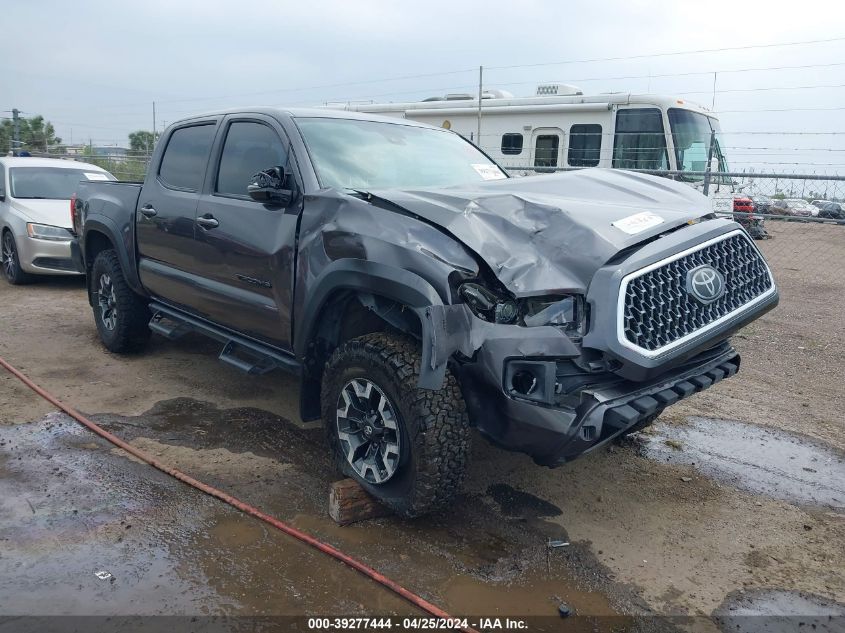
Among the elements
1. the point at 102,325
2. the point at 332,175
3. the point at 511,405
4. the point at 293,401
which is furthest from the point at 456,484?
the point at 102,325

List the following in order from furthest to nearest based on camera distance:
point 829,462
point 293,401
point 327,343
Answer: point 293,401 < point 829,462 < point 327,343

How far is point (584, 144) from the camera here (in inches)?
494

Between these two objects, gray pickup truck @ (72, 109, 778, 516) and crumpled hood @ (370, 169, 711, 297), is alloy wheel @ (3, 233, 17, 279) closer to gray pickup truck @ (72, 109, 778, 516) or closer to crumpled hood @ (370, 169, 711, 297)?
gray pickup truck @ (72, 109, 778, 516)

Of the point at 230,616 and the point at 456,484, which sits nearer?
the point at 230,616

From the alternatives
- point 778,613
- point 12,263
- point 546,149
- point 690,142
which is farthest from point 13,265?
point 690,142

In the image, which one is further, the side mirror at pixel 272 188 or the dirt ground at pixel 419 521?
the side mirror at pixel 272 188

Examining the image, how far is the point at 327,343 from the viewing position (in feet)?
12.4

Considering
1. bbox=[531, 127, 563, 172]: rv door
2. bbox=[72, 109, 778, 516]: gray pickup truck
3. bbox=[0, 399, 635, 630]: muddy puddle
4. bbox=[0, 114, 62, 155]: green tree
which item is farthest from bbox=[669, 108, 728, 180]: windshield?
bbox=[0, 114, 62, 155]: green tree

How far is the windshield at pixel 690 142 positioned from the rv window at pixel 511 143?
9.46 feet

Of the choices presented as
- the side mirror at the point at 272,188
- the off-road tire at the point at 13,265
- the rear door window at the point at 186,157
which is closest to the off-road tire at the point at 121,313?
the rear door window at the point at 186,157

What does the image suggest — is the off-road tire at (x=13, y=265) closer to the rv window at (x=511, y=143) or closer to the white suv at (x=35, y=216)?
the white suv at (x=35, y=216)

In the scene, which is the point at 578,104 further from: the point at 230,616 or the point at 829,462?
the point at 230,616

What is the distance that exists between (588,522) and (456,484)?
82cm

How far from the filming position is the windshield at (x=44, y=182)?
9.45 meters
